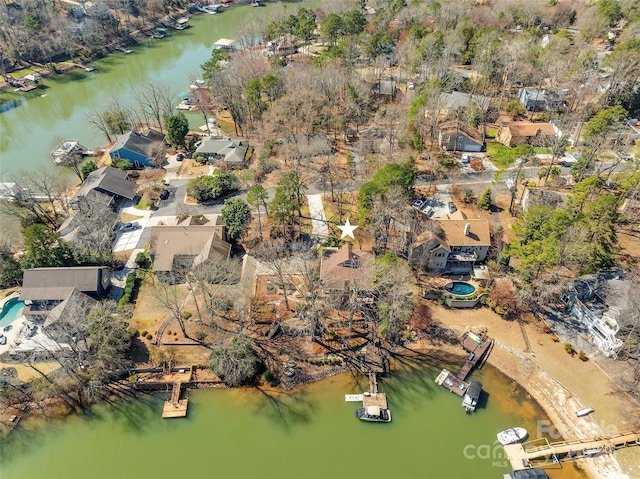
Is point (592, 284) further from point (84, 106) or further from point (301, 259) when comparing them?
point (84, 106)

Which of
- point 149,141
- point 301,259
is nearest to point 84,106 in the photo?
point 149,141

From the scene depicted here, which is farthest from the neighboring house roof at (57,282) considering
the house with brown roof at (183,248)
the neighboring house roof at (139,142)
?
the neighboring house roof at (139,142)

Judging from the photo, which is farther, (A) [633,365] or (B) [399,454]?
(A) [633,365]

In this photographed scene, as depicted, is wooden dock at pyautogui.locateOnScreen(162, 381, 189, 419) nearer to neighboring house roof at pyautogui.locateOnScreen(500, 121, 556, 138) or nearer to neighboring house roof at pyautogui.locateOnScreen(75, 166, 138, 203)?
neighboring house roof at pyautogui.locateOnScreen(75, 166, 138, 203)

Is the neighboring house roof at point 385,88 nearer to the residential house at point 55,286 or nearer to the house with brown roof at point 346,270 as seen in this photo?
the house with brown roof at point 346,270

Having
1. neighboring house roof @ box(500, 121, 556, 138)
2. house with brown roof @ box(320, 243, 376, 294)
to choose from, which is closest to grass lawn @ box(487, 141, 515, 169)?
neighboring house roof @ box(500, 121, 556, 138)

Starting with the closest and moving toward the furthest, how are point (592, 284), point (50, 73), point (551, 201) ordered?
point (592, 284) → point (551, 201) → point (50, 73)
